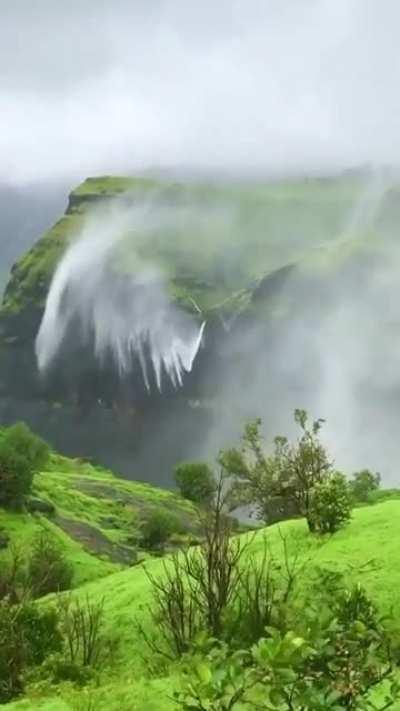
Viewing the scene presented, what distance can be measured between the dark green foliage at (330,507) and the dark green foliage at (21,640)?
7.52 metres

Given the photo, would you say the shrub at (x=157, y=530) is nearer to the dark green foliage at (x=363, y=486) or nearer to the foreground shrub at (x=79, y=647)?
the dark green foliage at (x=363, y=486)

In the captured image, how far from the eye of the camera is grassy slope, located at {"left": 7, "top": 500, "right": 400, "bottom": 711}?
1451 cm

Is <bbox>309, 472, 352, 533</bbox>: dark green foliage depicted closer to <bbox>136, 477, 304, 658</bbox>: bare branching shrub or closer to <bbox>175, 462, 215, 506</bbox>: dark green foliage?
<bbox>136, 477, 304, 658</bbox>: bare branching shrub

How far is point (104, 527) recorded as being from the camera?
77.1 metres

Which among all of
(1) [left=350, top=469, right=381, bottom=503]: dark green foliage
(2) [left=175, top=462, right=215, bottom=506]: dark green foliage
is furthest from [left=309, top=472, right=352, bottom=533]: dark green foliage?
(2) [left=175, top=462, right=215, bottom=506]: dark green foliage

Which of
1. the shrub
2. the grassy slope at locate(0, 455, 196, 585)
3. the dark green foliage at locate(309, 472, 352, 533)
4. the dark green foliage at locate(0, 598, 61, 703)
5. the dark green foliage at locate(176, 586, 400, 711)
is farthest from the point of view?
the shrub

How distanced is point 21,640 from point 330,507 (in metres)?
8.91

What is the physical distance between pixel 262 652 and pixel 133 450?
18895 centimetres

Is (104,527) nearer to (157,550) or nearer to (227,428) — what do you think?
(157,550)

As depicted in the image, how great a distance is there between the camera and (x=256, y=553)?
23.0m

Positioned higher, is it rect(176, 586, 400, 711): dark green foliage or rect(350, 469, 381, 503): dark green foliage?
rect(350, 469, 381, 503): dark green foliage

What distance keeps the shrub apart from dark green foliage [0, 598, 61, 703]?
178ft

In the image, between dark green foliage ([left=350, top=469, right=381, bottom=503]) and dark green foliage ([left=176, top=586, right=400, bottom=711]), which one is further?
dark green foliage ([left=350, top=469, right=381, bottom=503])

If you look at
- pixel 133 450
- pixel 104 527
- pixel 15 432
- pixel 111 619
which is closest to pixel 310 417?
pixel 133 450
